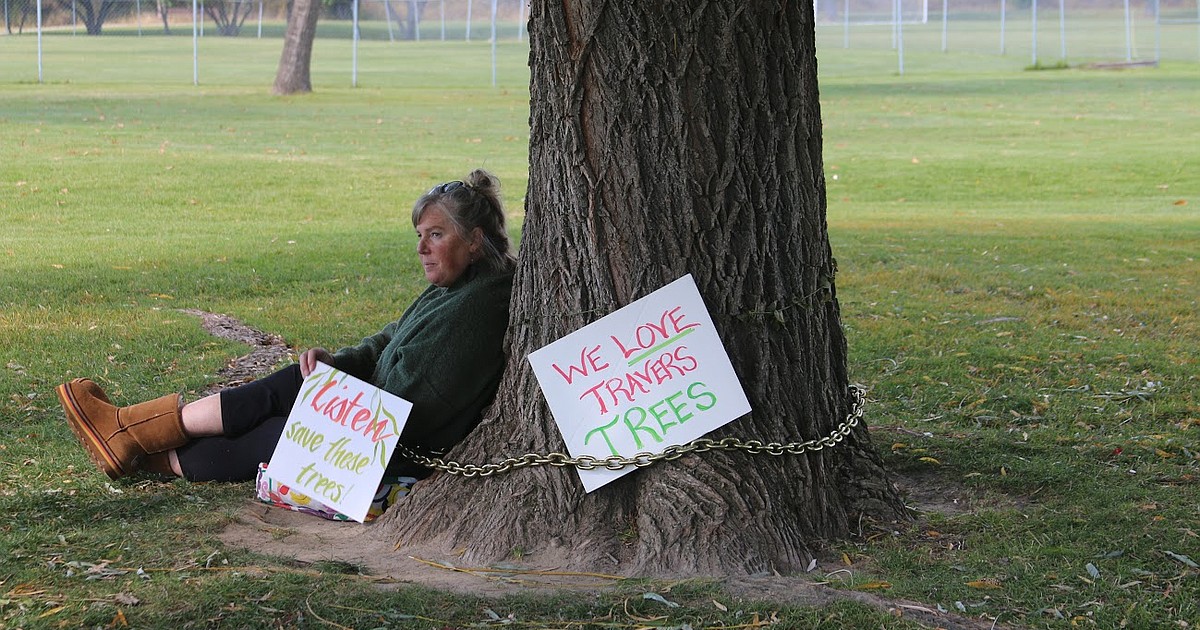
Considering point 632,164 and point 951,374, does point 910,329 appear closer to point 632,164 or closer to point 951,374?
point 951,374

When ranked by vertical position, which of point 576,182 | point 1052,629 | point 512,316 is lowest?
point 1052,629

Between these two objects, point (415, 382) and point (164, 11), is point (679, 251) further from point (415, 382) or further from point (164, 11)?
point (164, 11)

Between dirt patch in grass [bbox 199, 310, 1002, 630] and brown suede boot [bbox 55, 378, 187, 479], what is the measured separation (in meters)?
0.44

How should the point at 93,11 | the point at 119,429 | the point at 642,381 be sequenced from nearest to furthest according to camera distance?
the point at 642,381, the point at 119,429, the point at 93,11

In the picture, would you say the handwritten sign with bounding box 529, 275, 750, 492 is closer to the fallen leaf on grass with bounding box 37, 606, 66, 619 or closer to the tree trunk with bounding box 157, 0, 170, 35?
the fallen leaf on grass with bounding box 37, 606, 66, 619

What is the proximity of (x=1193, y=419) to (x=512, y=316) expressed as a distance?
10.4 feet

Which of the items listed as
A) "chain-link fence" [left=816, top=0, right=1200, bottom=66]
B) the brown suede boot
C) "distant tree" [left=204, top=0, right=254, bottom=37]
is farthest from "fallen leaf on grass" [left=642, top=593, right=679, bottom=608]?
"distant tree" [left=204, top=0, right=254, bottom=37]

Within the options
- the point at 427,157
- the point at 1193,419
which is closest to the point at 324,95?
the point at 427,157

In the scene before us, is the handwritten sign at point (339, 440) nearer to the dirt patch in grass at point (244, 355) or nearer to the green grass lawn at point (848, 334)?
the green grass lawn at point (848, 334)

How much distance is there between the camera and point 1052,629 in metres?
3.43

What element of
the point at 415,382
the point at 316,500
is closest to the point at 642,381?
the point at 415,382

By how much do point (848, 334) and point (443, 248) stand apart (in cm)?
→ 353

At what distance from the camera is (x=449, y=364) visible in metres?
4.41

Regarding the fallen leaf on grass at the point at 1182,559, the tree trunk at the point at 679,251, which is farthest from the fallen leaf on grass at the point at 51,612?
the fallen leaf on grass at the point at 1182,559
